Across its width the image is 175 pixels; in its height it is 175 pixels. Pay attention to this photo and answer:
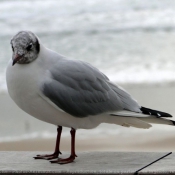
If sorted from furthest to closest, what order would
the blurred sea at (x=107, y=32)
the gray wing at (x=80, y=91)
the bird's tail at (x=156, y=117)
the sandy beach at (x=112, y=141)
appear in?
the blurred sea at (x=107, y=32) < the sandy beach at (x=112, y=141) < the bird's tail at (x=156, y=117) < the gray wing at (x=80, y=91)

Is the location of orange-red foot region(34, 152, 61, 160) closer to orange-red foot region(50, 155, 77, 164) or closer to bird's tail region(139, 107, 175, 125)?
orange-red foot region(50, 155, 77, 164)

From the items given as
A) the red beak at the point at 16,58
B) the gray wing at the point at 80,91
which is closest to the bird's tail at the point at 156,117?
the gray wing at the point at 80,91

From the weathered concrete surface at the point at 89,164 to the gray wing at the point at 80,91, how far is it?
0.26 metres

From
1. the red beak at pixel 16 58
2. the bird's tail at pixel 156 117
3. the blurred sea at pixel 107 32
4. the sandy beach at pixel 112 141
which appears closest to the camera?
the red beak at pixel 16 58

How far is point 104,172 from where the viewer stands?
2.75 metres

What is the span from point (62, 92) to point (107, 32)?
38.1ft

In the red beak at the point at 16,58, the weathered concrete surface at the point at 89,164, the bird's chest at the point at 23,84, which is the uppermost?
the red beak at the point at 16,58

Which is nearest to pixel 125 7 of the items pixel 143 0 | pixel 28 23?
pixel 143 0

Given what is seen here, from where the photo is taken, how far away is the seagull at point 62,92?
2873 millimetres

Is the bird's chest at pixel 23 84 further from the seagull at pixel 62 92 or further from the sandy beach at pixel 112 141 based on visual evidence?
the sandy beach at pixel 112 141

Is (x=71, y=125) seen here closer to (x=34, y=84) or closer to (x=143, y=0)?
(x=34, y=84)

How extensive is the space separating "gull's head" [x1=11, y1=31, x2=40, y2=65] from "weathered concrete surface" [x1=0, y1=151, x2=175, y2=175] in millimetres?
533

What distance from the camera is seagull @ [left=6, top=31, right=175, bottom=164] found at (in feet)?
9.43

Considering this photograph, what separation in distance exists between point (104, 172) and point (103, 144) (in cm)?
356
